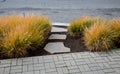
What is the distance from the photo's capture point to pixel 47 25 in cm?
569

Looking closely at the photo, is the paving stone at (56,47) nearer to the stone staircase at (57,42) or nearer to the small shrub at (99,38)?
the stone staircase at (57,42)

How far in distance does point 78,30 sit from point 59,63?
1819mm

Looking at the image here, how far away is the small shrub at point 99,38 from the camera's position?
4.77 meters

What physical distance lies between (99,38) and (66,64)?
1.18 meters

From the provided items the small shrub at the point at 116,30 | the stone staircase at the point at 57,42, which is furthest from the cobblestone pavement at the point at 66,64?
the small shrub at the point at 116,30

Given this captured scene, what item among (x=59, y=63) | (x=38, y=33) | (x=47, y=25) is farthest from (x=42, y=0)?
(x=59, y=63)

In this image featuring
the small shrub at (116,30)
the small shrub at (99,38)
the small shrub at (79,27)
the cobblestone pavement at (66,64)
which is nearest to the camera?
the cobblestone pavement at (66,64)

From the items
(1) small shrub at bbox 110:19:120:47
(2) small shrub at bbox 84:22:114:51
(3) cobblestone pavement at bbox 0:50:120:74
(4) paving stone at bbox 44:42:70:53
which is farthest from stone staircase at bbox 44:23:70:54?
(1) small shrub at bbox 110:19:120:47

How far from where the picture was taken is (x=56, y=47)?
200 inches

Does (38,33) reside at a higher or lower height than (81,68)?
higher

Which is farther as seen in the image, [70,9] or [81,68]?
[70,9]

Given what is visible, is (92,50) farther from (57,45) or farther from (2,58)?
(2,58)

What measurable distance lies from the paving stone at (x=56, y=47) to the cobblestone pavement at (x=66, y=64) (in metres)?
0.31

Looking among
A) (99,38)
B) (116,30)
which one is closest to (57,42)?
(99,38)
